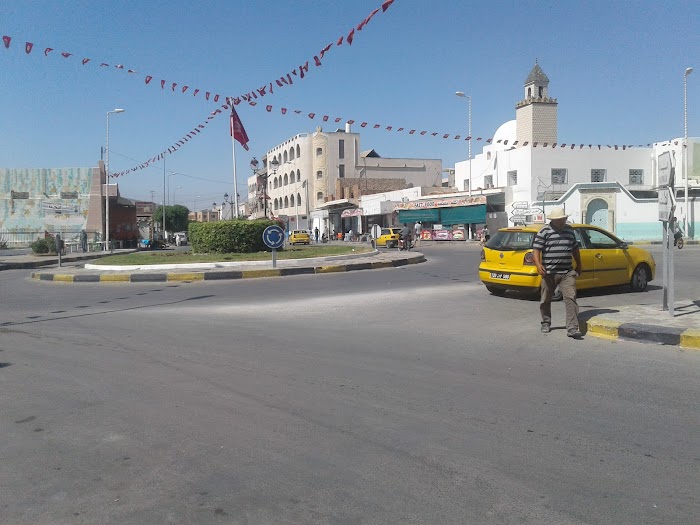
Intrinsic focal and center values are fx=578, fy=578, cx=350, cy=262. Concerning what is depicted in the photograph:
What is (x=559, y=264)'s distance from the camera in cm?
757

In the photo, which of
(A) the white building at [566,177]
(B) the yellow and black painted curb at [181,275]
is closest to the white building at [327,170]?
(A) the white building at [566,177]

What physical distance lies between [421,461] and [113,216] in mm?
56569

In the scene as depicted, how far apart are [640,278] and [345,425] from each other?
9652 millimetres

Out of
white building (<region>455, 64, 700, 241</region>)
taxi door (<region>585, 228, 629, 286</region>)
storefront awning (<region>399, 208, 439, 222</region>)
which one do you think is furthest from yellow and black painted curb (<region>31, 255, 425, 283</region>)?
storefront awning (<region>399, 208, 439, 222</region>)

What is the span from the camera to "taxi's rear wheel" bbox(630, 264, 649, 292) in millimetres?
11766

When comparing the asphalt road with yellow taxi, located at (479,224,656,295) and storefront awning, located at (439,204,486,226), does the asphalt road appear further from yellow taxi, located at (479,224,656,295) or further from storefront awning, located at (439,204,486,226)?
storefront awning, located at (439,204,486,226)

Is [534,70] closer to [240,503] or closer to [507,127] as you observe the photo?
[507,127]

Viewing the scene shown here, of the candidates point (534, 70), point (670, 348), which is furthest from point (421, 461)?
point (534, 70)

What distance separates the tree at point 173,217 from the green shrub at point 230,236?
85.9m

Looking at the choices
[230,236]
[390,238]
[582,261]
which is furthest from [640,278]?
[390,238]

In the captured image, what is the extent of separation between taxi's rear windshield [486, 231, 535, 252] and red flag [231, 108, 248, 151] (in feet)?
45.0

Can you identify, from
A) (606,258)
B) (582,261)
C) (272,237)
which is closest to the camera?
(582,261)

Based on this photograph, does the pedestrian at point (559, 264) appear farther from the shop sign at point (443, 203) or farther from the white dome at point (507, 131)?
the white dome at point (507, 131)

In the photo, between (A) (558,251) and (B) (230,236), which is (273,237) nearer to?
(B) (230,236)
